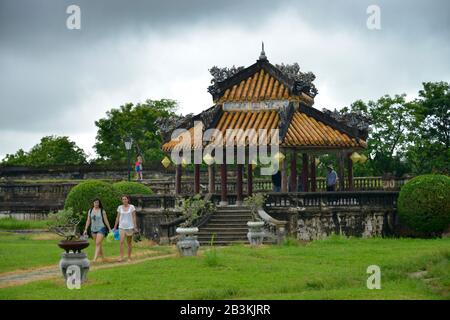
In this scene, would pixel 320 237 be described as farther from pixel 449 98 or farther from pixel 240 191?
pixel 449 98

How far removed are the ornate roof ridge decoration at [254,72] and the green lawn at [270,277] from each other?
1159 centimetres

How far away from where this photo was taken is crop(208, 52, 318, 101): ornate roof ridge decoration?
37.3 metres

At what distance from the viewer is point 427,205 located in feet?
109

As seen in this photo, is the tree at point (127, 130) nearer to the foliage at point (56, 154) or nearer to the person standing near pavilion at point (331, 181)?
the foliage at point (56, 154)

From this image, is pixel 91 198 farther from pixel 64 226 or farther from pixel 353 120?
pixel 64 226

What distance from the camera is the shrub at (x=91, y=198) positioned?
3691 centimetres

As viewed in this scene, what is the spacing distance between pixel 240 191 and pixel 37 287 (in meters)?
16.7

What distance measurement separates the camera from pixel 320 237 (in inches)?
1367

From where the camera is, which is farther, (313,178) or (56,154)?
(56,154)

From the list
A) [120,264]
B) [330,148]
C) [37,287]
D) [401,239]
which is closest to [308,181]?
[330,148]

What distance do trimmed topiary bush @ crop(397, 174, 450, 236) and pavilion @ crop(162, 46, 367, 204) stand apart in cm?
321

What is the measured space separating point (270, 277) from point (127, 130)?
53.5 metres

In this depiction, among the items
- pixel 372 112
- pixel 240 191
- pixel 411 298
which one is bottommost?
pixel 411 298

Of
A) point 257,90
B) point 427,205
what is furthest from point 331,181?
point 427,205
